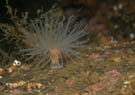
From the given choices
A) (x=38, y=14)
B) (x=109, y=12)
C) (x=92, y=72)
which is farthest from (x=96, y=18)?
(x=92, y=72)

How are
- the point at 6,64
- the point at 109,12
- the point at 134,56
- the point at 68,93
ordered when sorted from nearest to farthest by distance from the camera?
the point at 68,93
the point at 134,56
the point at 6,64
the point at 109,12

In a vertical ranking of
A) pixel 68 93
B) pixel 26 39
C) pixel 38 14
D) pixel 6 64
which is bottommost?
pixel 68 93

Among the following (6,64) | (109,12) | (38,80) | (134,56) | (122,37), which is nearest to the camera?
(38,80)

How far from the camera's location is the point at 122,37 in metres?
6.69

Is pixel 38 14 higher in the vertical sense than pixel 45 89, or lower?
higher

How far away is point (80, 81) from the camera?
13.1 feet

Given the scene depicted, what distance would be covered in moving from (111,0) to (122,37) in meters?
1.47

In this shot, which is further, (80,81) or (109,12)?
(109,12)

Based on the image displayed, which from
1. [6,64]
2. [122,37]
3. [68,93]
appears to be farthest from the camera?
[122,37]

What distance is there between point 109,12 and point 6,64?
11.5 feet

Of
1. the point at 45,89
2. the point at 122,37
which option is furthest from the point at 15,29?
the point at 122,37

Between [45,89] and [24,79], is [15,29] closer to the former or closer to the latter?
[24,79]

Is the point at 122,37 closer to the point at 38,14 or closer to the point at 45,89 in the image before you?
the point at 38,14

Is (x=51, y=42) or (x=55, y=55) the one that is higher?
(x=51, y=42)
